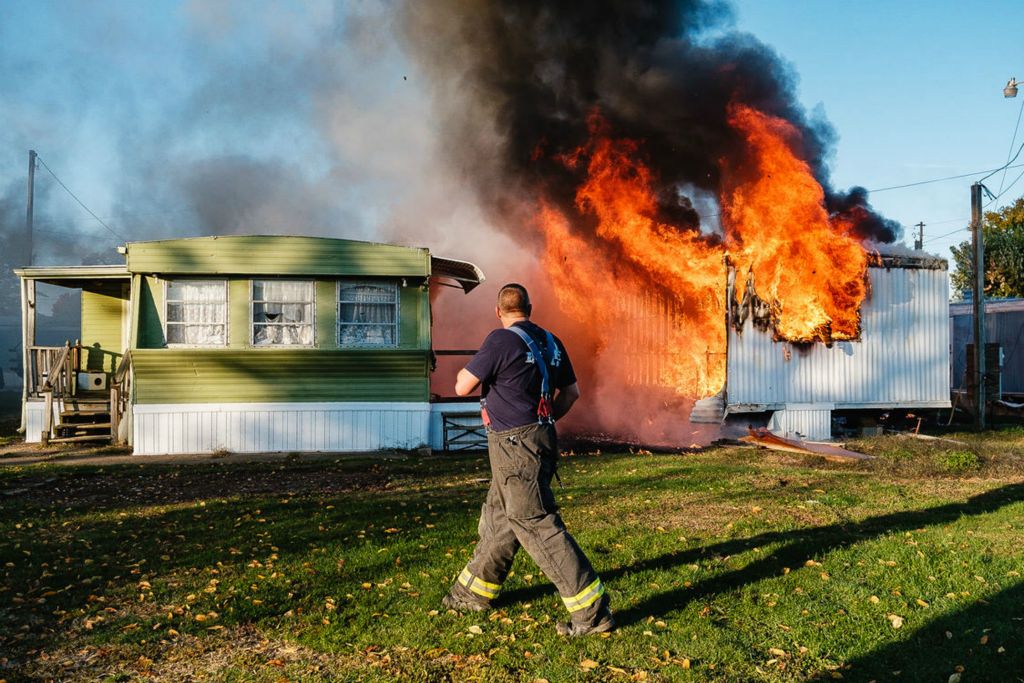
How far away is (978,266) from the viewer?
18.4 metres

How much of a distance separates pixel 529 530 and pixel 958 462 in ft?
33.8

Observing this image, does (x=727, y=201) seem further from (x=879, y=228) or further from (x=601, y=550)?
(x=601, y=550)

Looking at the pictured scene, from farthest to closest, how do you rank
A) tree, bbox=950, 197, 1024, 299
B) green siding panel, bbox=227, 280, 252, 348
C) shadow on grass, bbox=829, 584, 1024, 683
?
tree, bbox=950, 197, 1024, 299
green siding panel, bbox=227, 280, 252, 348
shadow on grass, bbox=829, 584, 1024, 683

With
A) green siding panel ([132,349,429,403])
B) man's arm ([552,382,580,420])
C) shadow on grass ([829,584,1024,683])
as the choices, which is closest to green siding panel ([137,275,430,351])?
green siding panel ([132,349,429,403])

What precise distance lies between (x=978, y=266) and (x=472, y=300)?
15.2 metres

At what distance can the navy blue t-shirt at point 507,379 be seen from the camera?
5.03m

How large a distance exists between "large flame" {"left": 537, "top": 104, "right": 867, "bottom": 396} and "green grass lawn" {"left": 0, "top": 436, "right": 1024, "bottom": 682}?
6.34 metres

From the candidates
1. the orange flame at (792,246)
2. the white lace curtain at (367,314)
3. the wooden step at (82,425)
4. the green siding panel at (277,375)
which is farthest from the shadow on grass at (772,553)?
the wooden step at (82,425)

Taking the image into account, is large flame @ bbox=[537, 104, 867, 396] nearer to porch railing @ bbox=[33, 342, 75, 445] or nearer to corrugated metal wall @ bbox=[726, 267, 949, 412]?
corrugated metal wall @ bbox=[726, 267, 949, 412]

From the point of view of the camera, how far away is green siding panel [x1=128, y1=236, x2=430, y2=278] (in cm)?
1500

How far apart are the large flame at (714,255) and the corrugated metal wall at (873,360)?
1.25 ft

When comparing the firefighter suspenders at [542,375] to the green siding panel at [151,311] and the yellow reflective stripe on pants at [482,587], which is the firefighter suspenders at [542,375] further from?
the green siding panel at [151,311]

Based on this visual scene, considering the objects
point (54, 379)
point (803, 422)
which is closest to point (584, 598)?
point (803, 422)

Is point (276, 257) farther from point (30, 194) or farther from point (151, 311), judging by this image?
point (30, 194)
